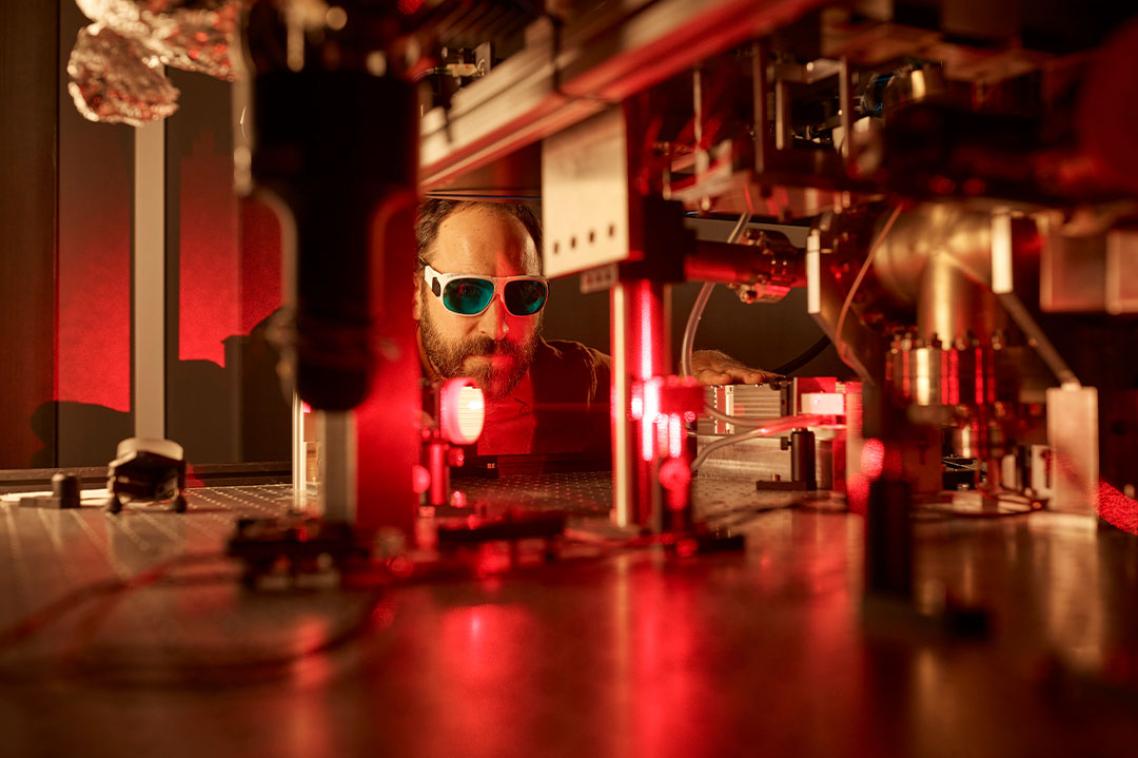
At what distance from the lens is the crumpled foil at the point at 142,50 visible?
0.99 m

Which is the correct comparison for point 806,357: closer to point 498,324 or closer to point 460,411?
point 498,324

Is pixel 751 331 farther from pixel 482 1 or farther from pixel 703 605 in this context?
pixel 703 605

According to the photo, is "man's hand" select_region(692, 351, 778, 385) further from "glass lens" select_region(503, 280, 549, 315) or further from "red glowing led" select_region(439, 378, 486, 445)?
"red glowing led" select_region(439, 378, 486, 445)

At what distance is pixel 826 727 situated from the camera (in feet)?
1.55

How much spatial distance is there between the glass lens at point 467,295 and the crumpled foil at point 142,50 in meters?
1.13

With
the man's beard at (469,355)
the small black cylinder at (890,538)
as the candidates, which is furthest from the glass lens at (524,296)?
the small black cylinder at (890,538)

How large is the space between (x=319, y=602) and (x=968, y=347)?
0.82 meters

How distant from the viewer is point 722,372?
2553 millimetres

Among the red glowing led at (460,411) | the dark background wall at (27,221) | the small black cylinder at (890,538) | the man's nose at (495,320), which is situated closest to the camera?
the small black cylinder at (890,538)

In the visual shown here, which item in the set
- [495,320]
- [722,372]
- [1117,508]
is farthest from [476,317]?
[1117,508]

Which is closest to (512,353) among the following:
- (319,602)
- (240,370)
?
(240,370)

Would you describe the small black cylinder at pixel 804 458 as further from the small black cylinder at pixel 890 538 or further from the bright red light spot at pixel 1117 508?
the small black cylinder at pixel 890 538

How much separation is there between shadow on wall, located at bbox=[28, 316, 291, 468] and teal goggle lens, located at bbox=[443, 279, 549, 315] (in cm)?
52

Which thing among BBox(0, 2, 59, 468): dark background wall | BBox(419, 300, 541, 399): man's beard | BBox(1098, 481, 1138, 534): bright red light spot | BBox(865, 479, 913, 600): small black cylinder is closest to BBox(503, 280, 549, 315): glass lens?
BBox(419, 300, 541, 399): man's beard
